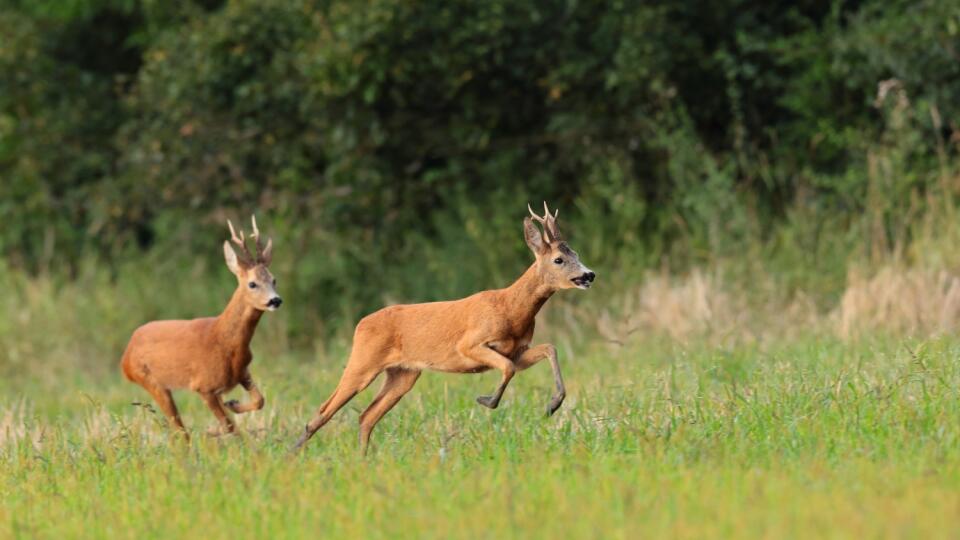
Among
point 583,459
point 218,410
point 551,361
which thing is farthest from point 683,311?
point 583,459

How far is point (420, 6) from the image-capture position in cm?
1728

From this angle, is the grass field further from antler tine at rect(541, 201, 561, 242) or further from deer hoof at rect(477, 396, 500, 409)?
antler tine at rect(541, 201, 561, 242)

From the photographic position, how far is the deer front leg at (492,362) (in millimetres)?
8562

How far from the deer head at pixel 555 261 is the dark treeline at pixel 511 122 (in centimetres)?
754

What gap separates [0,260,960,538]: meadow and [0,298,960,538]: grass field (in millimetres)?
16

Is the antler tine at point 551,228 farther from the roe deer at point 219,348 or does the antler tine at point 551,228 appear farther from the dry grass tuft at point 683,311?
the dry grass tuft at point 683,311

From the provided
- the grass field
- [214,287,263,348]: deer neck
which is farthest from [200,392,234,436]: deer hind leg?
[214,287,263,348]: deer neck

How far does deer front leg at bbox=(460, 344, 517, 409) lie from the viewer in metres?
8.56

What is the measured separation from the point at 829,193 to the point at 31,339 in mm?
8931

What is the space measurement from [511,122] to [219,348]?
9072mm

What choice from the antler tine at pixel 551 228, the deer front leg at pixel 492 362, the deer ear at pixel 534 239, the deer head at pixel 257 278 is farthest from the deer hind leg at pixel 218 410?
the antler tine at pixel 551 228

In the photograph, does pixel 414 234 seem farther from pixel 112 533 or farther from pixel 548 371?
pixel 112 533

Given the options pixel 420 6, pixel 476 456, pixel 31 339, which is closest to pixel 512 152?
pixel 420 6

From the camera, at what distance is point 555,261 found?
29.5 ft
